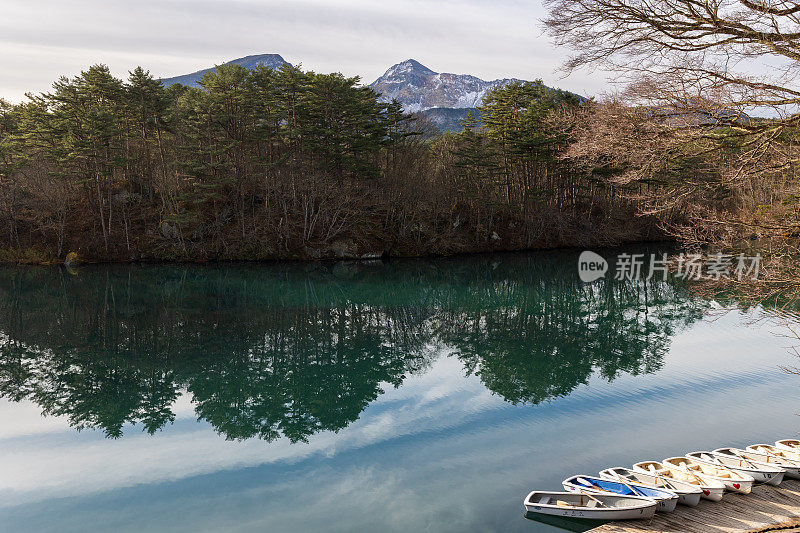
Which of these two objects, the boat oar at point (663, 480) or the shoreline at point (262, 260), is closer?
the boat oar at point (663, 480)

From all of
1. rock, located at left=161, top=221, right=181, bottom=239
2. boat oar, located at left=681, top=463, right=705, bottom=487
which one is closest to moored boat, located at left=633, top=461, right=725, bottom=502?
boat oar, located at left=681, top=463, right=705, bottom=487

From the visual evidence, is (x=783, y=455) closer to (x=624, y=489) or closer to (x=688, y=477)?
(x=688, y=477)

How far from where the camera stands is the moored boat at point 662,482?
8305mm

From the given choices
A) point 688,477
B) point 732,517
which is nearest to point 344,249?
point 688,477

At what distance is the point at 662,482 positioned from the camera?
8633 millimetres

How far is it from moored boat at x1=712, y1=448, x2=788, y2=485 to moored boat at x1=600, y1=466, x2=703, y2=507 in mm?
1347

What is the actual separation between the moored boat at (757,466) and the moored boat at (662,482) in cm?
135

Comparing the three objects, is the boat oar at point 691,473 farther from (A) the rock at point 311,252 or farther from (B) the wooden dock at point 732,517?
(A) the rock at point 311,252

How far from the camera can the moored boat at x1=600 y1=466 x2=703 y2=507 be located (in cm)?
830

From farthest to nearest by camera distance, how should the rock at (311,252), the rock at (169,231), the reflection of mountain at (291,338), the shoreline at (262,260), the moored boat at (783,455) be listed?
the rock at (311,252), the rock at (169,231), the shoreline at (262,260), the reflection of mountain at (291,338), the moored boat at (783,455)

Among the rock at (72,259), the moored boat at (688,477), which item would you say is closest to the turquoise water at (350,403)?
the moored boat at (688,477)

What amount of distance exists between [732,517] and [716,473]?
1.06 metres

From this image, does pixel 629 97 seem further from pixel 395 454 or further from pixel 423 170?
pixel 423 170

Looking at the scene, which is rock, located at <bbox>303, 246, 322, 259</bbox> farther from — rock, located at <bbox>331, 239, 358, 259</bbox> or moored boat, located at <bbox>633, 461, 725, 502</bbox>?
moored boat, located at <bbox>633, 461, 725, 502</bbox>
